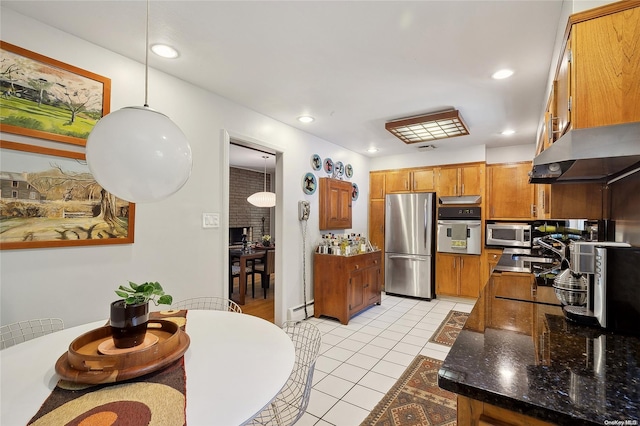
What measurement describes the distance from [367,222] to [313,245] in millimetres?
1774

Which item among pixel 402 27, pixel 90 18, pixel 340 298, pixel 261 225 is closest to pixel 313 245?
pixel 340 298

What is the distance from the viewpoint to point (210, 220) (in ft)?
8.44

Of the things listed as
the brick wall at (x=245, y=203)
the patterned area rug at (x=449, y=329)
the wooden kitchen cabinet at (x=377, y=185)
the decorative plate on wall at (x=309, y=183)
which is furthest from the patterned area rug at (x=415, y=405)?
the brick wall at (x=245, y=203)

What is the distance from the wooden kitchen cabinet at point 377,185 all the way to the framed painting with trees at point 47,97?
13.7 ft

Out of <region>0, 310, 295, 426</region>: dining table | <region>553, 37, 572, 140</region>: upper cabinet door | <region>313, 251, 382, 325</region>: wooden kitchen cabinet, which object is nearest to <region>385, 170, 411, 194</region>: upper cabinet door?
<region>313, 251, 382, 325</region>: wooden kitchen cabinet

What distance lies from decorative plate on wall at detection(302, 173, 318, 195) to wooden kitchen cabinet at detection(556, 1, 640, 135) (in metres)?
2.81

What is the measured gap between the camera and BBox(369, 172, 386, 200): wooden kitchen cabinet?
5.29m

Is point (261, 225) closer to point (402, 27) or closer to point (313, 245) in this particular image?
point (313, 245)

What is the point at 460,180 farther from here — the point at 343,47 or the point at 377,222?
the point at 343,47

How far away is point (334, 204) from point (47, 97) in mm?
3169

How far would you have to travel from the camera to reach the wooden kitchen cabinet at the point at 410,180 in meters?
4.86

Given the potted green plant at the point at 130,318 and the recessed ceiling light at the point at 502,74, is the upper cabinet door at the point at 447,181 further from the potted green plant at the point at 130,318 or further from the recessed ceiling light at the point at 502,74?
the potted green plant at the point at 130,318

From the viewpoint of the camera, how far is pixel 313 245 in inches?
156

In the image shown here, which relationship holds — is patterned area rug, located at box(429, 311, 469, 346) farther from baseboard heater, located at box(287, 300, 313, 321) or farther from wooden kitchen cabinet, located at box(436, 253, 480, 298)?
baseboard heater, located at box(287, 300, 313, 321)
